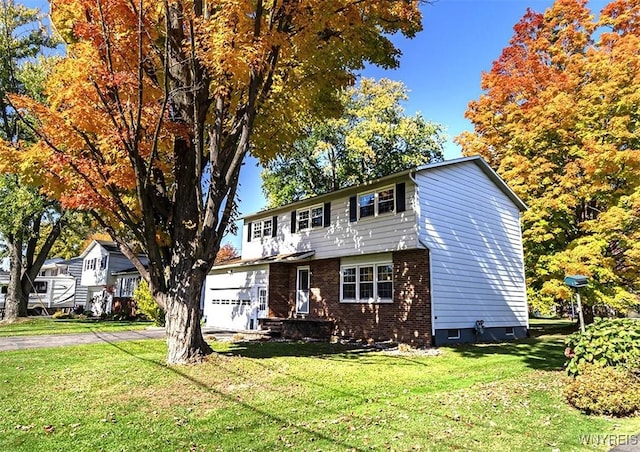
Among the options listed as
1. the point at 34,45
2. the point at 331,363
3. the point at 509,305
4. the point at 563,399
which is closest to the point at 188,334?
the point at 331,363

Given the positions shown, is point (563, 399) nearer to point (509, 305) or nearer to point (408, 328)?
point (408, 328)

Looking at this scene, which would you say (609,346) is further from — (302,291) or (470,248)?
(302,291)

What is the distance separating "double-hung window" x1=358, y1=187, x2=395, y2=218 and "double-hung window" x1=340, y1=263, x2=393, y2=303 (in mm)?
1998

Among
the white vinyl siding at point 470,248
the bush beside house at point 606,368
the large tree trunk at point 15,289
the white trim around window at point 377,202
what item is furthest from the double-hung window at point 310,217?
the large tree trunk at point 15,289

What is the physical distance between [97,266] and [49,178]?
33816mm

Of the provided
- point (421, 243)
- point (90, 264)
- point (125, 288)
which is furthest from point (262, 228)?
point (90, 264)

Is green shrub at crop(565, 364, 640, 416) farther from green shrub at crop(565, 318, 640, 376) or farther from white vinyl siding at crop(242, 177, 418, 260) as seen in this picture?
white vinyl siding at crop(242, 177, 418, 260)

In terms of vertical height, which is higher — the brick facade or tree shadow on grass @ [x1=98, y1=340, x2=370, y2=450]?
the brick facade

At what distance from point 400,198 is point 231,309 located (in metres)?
12.2

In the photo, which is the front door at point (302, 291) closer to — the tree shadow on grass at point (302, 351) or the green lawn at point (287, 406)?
the tree shadow on grass at point (302, 351)

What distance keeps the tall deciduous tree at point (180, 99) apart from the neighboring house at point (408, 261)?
219 inches

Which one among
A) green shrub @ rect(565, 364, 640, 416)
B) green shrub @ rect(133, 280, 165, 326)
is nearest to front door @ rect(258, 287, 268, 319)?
green shrub @ rect(133, 280, 165, 326)

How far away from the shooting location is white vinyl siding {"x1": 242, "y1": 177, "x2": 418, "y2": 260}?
44.9 ft

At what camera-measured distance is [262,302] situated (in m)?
19.5
